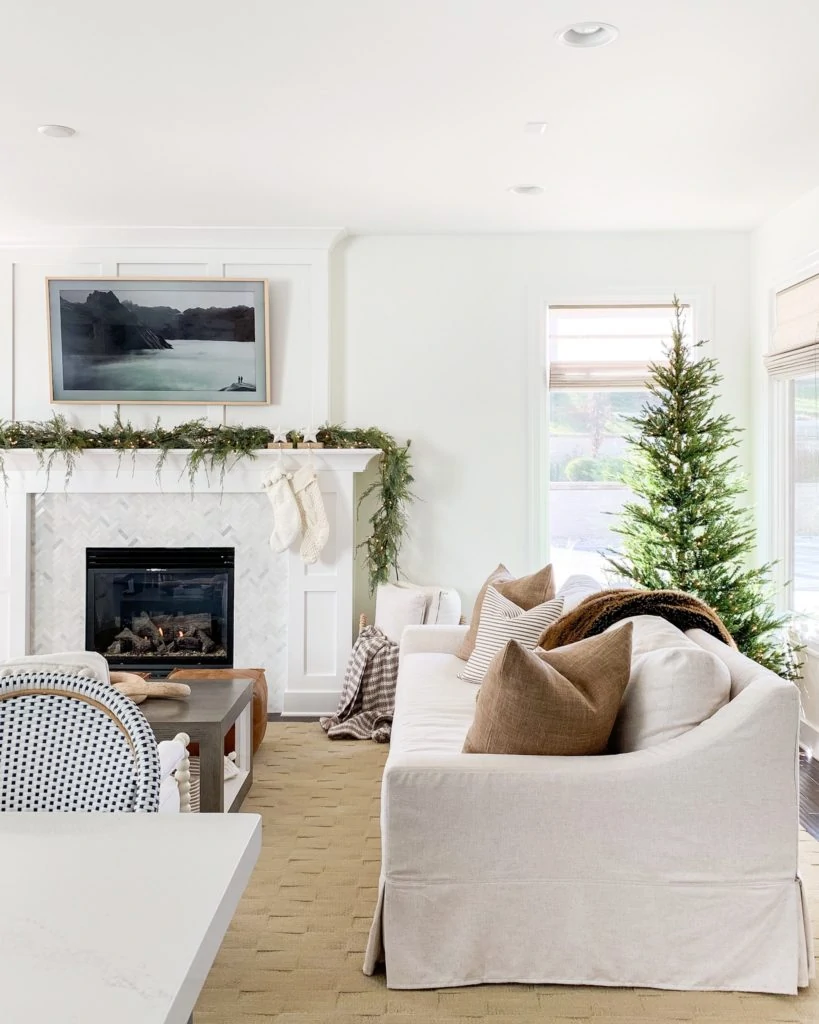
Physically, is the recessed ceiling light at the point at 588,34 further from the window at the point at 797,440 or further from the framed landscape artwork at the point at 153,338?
the framed landscape artwork at the point at 153,338

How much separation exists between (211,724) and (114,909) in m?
2.07

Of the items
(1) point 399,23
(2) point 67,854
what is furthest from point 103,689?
(1) point 399,23

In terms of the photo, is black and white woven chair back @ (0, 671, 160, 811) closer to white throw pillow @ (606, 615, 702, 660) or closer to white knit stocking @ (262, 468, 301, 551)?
white throw pillow @ (606, 615, 702, 660)

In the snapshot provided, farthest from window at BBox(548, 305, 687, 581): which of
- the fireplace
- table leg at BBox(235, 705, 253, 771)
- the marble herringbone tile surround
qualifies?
table leg at BBox(235, 705, 253, 771)

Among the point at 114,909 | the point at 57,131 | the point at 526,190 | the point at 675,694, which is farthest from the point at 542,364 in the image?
the point at 114,909

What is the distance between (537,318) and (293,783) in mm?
2829

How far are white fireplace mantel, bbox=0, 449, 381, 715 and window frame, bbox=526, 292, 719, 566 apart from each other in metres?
0.98

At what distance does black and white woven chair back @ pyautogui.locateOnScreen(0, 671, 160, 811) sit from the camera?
153cm

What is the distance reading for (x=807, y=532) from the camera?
439cm

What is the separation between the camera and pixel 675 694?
2.25 meters

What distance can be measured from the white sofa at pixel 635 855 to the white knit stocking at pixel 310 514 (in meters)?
2.75

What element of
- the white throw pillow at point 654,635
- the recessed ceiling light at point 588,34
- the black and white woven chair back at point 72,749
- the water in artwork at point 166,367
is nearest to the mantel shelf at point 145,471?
the water in artwork at point 166,367

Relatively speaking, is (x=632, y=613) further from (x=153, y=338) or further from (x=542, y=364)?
(x=153, y=338)

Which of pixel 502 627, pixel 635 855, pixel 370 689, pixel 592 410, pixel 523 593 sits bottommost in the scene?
→ pixel 370 689
